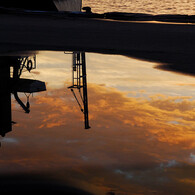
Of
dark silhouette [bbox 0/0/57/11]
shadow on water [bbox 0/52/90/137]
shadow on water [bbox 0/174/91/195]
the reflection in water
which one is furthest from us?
dark silhouette [bbox 0/0/57/11]

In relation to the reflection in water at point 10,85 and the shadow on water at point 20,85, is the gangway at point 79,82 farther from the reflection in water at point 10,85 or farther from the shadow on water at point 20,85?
the reflection in water at point 10,85

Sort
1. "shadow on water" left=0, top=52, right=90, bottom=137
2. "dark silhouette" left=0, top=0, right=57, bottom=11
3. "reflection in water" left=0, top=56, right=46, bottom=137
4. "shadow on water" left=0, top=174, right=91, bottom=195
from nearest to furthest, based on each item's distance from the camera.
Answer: "shadow on water" left=0, top=174, right=91, bottom=195 → "shadow on water" left=0, top=52, right=90, bottom=137 → "reflection in water" left=0, top=56, right=46, bottom=137 → "dark silhouette" left=0, top=0, right=57, bottom=11

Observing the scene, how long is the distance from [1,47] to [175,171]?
419 inches

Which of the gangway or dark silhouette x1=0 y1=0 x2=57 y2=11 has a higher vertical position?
dark silhouette x1=0 y1=0 x2=57 y2=11

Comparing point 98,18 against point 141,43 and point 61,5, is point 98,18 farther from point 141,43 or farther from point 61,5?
point 61,5

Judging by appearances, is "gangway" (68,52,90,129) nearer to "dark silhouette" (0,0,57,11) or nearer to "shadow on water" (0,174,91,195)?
"dark silhouette" (0,0,57,11)

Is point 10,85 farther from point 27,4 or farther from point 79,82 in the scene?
point 27,4

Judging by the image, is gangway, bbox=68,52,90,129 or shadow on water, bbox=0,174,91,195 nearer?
shadow on water, bbox=0,174,91,195

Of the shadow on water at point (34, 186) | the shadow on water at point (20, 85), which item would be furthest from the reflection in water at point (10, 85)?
the shadow on water at point (34, 186)

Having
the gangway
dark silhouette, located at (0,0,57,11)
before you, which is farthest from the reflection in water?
dark silhouette, located at (0,0,57,11)

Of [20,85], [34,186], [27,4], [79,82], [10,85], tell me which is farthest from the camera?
[27,4]

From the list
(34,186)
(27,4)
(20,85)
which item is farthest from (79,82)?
(34,186)

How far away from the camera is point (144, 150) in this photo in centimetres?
2533

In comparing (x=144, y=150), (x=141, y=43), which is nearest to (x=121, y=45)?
(x=141, y=43)
